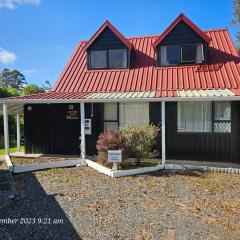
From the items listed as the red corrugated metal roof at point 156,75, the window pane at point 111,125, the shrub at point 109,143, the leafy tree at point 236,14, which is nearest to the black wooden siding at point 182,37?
the red corrugated metal roof at point 156,75

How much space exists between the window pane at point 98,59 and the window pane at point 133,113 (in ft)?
11.7

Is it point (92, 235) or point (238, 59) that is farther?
point (238, 59)

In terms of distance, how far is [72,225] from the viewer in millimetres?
6090

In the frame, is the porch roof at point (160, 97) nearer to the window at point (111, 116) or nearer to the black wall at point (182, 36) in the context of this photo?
the window at point (111, 116)

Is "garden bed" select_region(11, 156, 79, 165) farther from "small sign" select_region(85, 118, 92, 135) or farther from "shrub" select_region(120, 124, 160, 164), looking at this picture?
"shrub" select_region(120, 124, 160, 164)

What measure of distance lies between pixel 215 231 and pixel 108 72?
1136cm

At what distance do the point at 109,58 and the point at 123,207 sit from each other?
1056cm

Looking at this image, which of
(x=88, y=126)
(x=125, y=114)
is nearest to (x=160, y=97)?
(x=125, y=114)

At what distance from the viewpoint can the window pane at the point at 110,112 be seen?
14.0m

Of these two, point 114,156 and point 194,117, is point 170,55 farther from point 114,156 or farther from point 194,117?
point 114,156

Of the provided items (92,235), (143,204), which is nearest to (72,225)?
(92,235)

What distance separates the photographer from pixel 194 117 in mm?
12914

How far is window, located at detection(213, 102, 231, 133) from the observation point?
41.1ft

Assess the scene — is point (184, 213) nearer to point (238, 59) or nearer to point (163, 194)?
point (163, 194)
